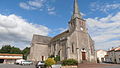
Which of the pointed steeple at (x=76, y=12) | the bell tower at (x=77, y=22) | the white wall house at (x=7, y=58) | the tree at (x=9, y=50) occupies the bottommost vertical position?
the white wall house at (x=7, y=58)

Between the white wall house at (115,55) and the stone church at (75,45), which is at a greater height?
the stone church at (75,45)

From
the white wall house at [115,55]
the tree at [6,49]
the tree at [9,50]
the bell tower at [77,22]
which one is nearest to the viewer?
the bell tower at [77,22]

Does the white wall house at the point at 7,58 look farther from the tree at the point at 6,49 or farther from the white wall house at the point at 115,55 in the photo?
the white wall house at the point at 115,55

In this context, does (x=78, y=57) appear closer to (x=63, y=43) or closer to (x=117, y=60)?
(x=63, y=43)

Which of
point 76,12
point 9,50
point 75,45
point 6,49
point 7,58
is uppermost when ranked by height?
point 76,12

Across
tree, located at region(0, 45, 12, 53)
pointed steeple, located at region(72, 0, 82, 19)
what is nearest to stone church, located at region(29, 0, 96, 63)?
pointed steeple, located at region(72, 0, 82, 19)

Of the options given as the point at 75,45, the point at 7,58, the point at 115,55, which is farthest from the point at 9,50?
the point at 115,55

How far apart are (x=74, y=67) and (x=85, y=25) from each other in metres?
20.1

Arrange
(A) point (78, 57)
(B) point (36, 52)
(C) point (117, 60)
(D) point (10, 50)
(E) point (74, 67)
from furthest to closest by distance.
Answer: (D) point (10, 50) → (C) point (117, 60) → (B) point (36, 52) → (A) point (78, 57) → (E) point (74, 67)

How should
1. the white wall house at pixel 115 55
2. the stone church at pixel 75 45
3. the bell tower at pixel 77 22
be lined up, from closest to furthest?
the stone church at pixel 75 45 < the bell tower at pixel 77 22 < the white wall house at pixel 115 55

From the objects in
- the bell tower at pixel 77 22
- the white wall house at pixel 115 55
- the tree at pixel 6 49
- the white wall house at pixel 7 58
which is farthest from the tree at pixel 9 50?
the white wall house at pixel 115 55

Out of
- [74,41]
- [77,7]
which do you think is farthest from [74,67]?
[77,7]

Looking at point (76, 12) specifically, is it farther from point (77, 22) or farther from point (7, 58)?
point (7, 58)

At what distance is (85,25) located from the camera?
1490 inches
